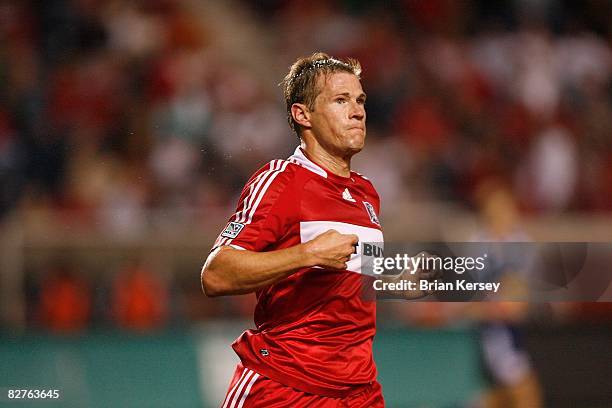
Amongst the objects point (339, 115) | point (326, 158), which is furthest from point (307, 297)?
point (339, 115)

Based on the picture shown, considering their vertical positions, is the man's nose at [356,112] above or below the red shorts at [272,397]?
above

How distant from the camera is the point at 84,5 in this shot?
10.3 m

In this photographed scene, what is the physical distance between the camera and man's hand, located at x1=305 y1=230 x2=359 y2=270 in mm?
3551

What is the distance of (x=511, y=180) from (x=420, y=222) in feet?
4.36

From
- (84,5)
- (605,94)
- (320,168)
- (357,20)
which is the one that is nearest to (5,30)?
(84,5)

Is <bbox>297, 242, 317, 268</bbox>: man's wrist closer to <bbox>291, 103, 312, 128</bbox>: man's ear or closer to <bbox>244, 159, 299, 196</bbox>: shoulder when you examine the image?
<bbox>244, 159, 299, 196</bbox>: shoulder

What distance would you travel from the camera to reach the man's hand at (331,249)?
140 inches

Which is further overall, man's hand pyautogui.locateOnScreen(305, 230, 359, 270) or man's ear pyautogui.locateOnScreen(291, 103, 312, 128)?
man's ear pyautogui.locateOnScreen(291, 103, 312, 128)

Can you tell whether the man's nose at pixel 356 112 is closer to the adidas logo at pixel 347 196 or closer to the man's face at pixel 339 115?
the man's face at pixel 339 115

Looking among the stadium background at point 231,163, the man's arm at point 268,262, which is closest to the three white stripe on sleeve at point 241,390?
the man's arm at point 268,262

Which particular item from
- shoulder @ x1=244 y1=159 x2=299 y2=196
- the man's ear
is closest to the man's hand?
shoulder @ x1=244 y1=159 x2=299 y2=196

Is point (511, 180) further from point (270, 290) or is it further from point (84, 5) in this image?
point (270, 290)

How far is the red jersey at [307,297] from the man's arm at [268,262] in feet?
0.45

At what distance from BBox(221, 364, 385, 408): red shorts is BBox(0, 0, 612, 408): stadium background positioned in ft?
5.35
